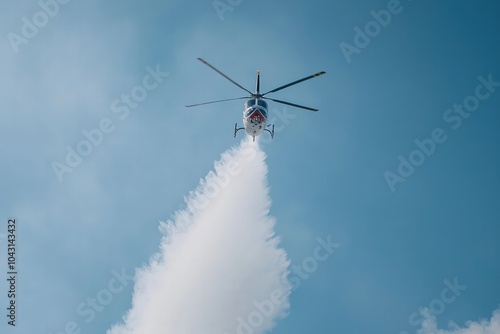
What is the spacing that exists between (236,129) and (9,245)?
1151 inches

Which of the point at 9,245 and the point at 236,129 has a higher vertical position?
the point at 9,245

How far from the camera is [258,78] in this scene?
A: 58938 mm

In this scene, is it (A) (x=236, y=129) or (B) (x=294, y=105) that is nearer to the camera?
(B) (x=294, y=105)

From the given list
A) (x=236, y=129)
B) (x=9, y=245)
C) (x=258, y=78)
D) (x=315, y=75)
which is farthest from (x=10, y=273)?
(x=315, y=75)

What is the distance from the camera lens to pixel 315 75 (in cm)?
5247

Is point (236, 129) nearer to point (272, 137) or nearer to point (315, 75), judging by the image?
point (272, 137)

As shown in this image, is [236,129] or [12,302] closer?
[12,302]

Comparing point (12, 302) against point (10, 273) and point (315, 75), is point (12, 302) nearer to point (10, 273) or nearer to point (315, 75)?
Answer: point (10, 273)

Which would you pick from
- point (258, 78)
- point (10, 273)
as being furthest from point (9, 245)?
point (258, 78)

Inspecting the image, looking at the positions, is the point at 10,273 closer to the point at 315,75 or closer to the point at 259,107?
the point at 259,107

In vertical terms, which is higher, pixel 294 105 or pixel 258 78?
pixel 258 78

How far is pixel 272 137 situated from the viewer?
5788cm

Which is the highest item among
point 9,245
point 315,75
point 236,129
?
point 9,245

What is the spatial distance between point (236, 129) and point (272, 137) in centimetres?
447
